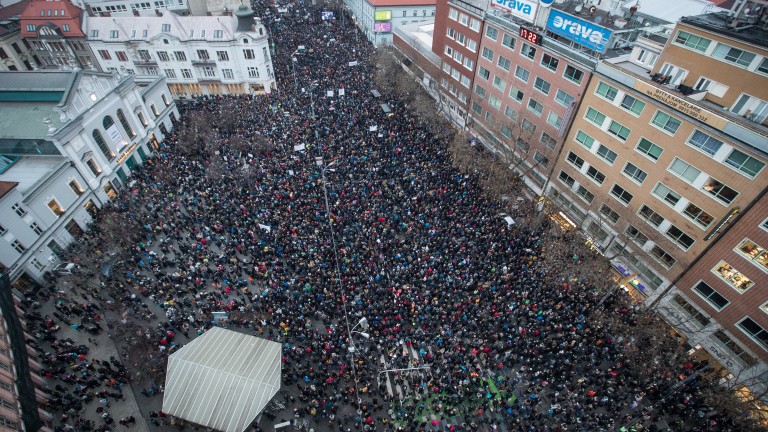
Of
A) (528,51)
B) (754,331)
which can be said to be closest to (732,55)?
(528,51)

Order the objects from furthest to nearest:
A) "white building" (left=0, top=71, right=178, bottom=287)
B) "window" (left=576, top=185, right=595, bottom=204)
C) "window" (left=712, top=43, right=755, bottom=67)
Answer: "window" (left=576, top=185, right=595, bottom=204) → "white building" (left=0, top=71, right=178, bottom=287) → "window" (left=712, top=43, right=755, bottom=67)

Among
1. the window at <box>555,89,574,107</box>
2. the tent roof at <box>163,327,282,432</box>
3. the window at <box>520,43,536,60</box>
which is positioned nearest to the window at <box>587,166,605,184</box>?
the window at <box>555,89,574,107</box>

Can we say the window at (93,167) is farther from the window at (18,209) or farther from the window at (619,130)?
the window at (619,130)

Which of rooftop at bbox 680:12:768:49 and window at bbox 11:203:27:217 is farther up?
rooftop at bbox 680:12:768:49

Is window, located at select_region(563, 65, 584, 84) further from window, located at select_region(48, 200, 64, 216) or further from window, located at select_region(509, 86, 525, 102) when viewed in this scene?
window, located at select_region(48, 200, 64, 216)

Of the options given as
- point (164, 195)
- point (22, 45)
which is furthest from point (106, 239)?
point (22, 45)

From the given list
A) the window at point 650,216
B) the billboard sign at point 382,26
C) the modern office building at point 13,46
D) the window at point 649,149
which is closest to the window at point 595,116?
the window at point 649,149

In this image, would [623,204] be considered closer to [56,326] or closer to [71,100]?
[56,326]
